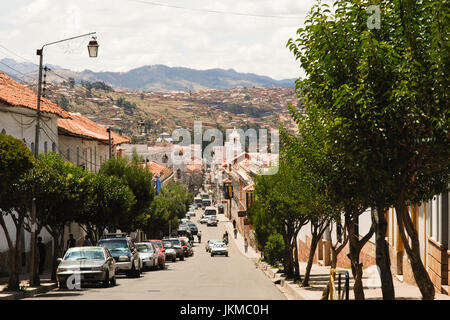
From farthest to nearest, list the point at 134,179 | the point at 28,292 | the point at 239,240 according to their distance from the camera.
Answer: the point at 239,240
the point at 134,179
the point at 28,292

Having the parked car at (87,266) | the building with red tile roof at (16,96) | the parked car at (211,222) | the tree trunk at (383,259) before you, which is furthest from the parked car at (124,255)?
the parked car at (211,222)

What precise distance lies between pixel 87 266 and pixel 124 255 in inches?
288

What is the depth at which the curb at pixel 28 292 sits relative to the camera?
2064 cm

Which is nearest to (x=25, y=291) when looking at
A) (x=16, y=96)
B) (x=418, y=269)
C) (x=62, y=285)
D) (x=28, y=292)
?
(x=28, y=292)

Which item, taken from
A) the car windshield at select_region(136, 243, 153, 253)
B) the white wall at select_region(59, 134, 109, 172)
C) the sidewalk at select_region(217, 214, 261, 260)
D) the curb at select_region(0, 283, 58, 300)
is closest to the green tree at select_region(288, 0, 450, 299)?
the curb at select_region(0, 283, 58, 300)

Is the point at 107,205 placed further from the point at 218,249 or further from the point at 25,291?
the point at 218,249

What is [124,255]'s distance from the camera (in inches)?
1256

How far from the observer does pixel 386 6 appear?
12.3 meters

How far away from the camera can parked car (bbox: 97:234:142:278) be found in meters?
31.5

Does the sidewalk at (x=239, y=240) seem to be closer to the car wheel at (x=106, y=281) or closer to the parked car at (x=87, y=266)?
the parked car at (x=87, y=266)

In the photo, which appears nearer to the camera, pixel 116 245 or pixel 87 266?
pixel 87 266

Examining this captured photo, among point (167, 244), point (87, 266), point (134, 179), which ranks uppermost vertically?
point (134, 179)
